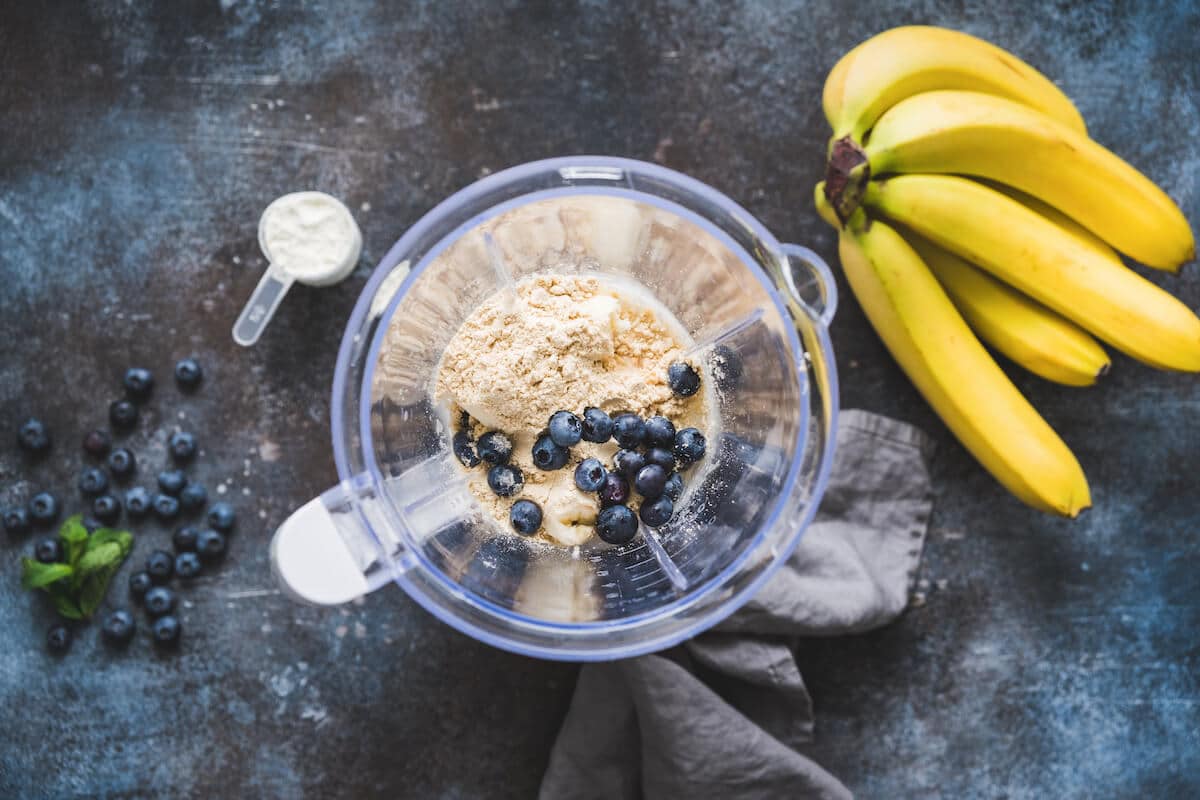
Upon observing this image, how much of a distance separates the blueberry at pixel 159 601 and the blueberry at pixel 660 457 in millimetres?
880

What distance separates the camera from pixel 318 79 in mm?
1532

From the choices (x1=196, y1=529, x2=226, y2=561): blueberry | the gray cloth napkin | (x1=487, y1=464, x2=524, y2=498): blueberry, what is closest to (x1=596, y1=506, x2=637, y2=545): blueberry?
(x1=487, y1=464, x2=524, y2=498): blueberry

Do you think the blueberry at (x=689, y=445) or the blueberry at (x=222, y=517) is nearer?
the blueberry at (x=689, y=445)

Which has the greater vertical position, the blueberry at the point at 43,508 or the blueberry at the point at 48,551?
the blueberry at the point at 43,508

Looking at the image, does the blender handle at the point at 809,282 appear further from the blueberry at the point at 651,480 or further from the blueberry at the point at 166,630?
the blueberry at the point at 166,630

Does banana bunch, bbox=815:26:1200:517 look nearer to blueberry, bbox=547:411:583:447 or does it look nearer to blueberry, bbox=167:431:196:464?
blueberry, bbox=547:411:583:447

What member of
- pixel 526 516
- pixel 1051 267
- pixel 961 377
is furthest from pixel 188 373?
pixel 1051 267

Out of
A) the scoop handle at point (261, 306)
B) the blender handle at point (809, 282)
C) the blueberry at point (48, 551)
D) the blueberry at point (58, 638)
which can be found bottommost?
the blueberry at point (58, 638)

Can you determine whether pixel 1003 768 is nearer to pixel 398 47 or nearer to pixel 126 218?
pixel 398 47

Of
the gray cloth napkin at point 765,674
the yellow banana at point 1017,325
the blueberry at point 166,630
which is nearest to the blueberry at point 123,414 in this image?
the blueberry at point 166,630

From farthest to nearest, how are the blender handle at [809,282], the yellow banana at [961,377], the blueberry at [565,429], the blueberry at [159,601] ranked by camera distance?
the blueberry at [159,601] → the yellow banana at [961,377] → the blender handle at [809,282] → the blueberry at [565,429]

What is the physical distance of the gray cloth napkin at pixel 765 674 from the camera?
139cm

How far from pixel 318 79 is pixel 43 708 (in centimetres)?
116

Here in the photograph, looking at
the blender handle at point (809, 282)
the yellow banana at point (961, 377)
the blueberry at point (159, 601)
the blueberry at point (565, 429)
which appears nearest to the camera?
the blueberry at point (565, 429)
